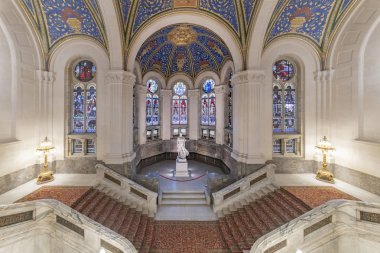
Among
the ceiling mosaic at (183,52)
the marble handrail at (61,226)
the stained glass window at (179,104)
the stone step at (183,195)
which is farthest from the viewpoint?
the stained glass window at (179,104)

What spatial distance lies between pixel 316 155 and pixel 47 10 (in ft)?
47.5

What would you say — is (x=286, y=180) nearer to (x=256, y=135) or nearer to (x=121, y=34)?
(x=256, y=135)

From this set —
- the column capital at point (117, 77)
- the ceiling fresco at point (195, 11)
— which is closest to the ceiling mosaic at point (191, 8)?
the ceiling fresco at point (195, 11)

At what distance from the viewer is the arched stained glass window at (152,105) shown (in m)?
14.3

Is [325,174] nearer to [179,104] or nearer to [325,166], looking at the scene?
[325,166]

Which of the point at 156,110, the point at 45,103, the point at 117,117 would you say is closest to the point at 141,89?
the point at 156,110

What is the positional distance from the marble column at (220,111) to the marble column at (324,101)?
18.2ft

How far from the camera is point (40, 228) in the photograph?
5.29 m

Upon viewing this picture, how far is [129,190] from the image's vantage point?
794 cm

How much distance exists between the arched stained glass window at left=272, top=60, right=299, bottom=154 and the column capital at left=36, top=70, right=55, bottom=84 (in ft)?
38.9

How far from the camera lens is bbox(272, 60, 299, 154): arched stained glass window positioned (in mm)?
10094

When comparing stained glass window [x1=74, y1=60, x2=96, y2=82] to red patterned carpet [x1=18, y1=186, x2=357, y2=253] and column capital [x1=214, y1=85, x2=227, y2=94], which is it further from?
column capital [x1=214, y1=85, x2=227, y2=94]

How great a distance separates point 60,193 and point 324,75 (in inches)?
511

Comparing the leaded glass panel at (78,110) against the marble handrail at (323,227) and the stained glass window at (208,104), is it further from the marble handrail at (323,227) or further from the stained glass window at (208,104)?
the marble handrail at (323,227)
